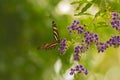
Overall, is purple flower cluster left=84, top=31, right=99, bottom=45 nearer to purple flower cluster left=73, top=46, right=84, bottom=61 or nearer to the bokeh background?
purple flower cluster left=73, top=46, right=84, bottom=61

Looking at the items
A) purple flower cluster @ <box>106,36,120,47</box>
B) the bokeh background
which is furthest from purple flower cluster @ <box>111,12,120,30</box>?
the bokeh background

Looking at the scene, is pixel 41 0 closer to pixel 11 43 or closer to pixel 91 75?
pixel 11 43

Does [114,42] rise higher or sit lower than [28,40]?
lower

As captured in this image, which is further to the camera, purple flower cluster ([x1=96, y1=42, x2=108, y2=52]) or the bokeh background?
the bokeh background

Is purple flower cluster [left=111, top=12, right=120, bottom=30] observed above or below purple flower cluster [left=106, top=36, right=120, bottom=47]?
above

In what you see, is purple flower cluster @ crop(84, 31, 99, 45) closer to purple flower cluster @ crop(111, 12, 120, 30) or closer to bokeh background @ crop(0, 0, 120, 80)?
purple flower cluster @ crop(111, 12, 120, 30)

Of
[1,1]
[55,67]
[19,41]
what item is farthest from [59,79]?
[1,1]

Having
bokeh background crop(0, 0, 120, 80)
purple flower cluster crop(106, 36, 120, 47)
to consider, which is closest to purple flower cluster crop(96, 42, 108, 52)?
purple flower cluster crop(106, 36, 120, 47)

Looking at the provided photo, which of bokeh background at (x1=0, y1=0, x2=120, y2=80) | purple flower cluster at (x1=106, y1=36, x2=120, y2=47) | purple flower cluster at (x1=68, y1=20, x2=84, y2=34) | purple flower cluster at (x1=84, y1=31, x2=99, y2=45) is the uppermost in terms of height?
bokeh background at (x1=0, y1=0, x2=120, y2=80)

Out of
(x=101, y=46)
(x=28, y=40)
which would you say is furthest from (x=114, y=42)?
(x=28, y=40)

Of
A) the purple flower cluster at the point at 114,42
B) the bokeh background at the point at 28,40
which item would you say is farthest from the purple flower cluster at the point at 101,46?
the bokeh background at the point at 28,40

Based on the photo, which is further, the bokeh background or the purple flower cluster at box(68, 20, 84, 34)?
the bokeh background

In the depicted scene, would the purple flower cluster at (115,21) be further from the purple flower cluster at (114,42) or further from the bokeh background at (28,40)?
the bokeh background at (28,40)

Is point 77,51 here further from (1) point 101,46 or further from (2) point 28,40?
(2) point 28,40
